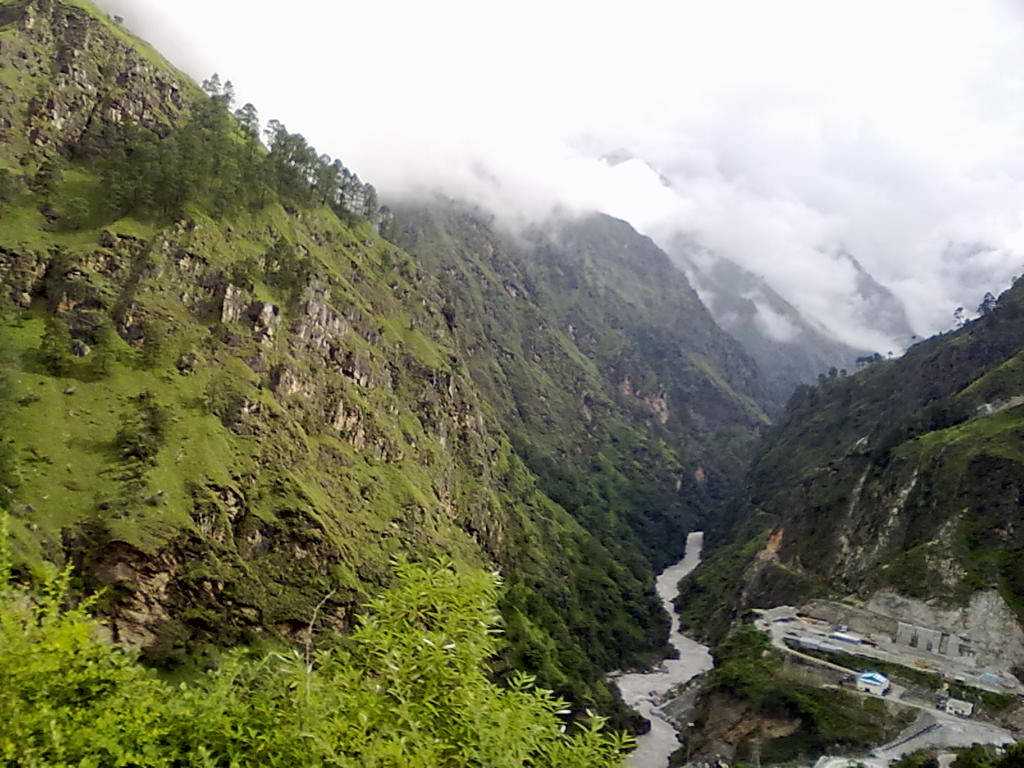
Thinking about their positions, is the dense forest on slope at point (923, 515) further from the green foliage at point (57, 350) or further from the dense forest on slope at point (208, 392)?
the green foliage at point (57, 350)

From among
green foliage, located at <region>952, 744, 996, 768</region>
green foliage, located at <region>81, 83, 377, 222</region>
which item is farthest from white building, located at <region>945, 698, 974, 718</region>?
green foliage, located at <region>81, 83, 377, 222</region>

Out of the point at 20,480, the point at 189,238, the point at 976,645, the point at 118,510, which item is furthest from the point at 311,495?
the point at 976,645

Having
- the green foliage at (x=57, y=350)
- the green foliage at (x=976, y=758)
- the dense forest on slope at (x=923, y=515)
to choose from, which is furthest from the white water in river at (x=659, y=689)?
the green foliage at (x=57, y=350)

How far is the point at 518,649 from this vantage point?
451 ft

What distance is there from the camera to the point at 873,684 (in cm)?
9331

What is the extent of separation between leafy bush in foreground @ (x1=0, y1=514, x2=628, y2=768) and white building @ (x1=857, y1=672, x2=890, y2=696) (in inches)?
3788

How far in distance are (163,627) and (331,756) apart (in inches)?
3350

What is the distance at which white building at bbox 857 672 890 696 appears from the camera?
92938 mm

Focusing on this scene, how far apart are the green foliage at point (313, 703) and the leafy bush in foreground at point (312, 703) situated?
1.1 inches

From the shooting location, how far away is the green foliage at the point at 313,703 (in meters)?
11.3

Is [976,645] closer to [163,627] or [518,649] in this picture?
[518,649]

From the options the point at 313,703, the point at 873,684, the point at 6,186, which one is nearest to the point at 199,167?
the point at 6,186

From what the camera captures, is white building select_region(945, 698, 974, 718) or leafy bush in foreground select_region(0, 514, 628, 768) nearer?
leafy bush in foreground select_region(0, 514, 628, 768)

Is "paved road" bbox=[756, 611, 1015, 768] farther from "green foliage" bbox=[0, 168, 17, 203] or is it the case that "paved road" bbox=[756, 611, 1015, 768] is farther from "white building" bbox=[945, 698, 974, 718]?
"green foliage" bbox=[0, 168, 17, 203]
